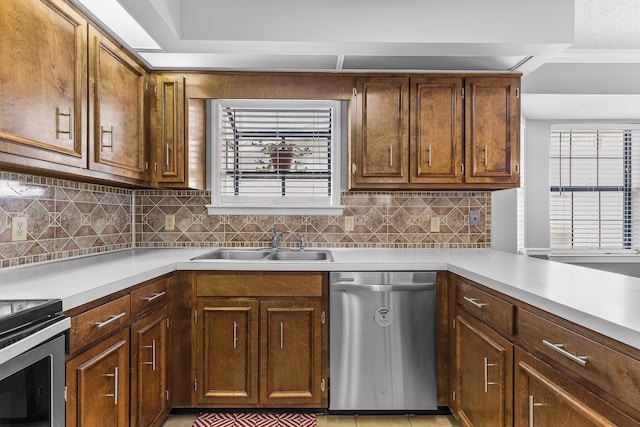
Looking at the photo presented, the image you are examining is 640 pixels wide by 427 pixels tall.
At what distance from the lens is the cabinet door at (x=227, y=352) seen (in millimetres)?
2172

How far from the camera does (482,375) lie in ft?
5.70

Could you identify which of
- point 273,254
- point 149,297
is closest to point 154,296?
point 149,297

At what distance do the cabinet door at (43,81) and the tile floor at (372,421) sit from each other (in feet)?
4.90

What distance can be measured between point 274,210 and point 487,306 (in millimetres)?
1633

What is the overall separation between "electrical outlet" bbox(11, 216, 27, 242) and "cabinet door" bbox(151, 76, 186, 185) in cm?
80

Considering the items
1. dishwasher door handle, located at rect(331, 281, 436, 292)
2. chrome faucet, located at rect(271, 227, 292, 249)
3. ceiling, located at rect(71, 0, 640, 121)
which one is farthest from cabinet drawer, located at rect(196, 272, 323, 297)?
ceiling, located at rect(71, 0, 640, 121)

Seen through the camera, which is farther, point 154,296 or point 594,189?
point 594,189

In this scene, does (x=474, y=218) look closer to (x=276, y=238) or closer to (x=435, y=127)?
(x=435, y=127)

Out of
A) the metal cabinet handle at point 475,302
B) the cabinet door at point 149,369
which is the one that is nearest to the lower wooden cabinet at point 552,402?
the metal cabinet handle at point 475,302

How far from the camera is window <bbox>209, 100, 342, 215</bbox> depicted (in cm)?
290

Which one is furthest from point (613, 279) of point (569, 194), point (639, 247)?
point (639, 247)

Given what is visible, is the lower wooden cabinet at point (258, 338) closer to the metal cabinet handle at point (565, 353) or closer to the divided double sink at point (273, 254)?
the divided double sink at point (273, 254)

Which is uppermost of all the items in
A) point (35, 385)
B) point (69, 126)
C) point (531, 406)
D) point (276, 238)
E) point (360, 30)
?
point (360, 30)

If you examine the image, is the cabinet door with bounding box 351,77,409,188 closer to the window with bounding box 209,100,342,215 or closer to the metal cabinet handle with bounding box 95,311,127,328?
the window with bounding box 209,100,342,215
